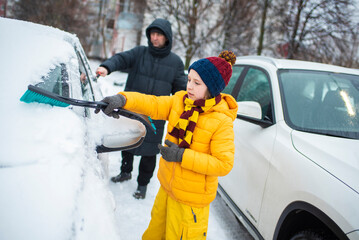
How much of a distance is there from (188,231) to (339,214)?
2.74ft

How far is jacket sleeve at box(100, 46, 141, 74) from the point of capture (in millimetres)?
2219

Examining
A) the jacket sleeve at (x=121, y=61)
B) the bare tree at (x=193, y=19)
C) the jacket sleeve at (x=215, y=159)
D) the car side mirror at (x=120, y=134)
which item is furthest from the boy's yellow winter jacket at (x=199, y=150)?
the bare tree at (x=193, y=19)

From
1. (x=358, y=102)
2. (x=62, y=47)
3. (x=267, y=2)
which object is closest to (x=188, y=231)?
(x=62, y=47)

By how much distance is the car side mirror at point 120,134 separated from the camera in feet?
4.33

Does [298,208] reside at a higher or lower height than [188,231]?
higher

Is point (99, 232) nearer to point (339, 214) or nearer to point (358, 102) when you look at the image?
point (339, 214)

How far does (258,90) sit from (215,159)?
4.84 ft

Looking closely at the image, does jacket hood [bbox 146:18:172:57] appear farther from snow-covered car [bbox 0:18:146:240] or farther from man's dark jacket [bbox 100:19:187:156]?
snow-covered car [bbox 0:18:146:240]

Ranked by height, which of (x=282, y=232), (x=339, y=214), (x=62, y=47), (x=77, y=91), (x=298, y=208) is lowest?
(x=282, y=232)

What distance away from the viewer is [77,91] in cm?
146

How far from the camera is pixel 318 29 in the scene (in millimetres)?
10844

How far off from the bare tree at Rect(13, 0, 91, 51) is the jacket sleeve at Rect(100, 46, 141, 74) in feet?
41.2

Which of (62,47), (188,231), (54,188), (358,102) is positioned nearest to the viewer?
(54,188)

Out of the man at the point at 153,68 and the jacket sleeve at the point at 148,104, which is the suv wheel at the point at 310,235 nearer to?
the jacket sleeve at the point at 148,104
